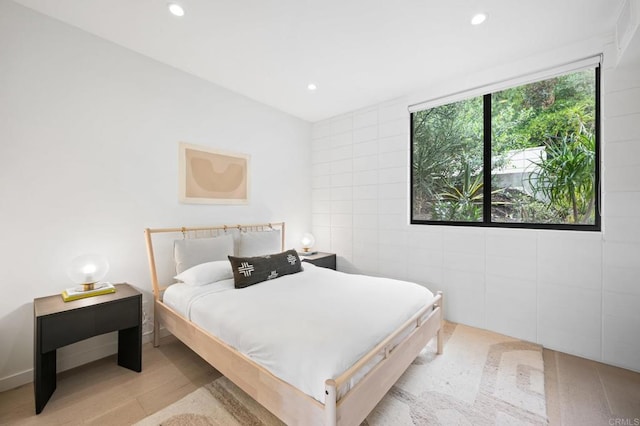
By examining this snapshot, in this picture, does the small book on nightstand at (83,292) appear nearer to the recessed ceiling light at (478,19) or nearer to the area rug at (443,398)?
the area rug at (443,398)

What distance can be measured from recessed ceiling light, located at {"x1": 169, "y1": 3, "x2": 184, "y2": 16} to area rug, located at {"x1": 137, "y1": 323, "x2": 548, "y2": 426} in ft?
9.20

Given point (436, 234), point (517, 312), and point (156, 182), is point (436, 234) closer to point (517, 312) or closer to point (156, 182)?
point (517, 312)

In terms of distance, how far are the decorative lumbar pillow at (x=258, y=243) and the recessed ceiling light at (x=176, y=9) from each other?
2083mm

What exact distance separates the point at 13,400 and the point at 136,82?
266cm

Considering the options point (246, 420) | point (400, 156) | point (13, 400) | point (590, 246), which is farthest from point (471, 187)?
point (13, 400)

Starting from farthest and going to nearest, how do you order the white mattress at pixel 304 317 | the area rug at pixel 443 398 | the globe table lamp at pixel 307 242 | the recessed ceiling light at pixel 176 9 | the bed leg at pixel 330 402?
the globe table lamp at pixel 307 242 → the recessed ceiling light at pixel 176 9 → the area rug at pixel 443 398 → the white mattress at pixel 304 317 → the bed leg at pixel 330 402

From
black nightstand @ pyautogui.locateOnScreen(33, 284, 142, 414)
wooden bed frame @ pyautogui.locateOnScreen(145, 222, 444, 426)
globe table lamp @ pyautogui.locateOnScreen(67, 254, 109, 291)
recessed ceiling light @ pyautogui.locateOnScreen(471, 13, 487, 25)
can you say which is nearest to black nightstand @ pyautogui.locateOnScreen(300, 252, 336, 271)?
wooden bed frame @ pyautogui.locateOnScreen(145, 222, 444, 426)

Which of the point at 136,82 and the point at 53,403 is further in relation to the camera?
the point at 136,82

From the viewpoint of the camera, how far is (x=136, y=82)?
2590 millimetres

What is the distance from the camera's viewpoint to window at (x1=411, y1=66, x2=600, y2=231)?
2504 millimetres

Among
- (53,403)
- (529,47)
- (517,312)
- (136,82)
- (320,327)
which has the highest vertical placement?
(529,47)

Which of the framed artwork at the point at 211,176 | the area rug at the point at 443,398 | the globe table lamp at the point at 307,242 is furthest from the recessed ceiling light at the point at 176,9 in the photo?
the globe table lamp at the point at 307,242

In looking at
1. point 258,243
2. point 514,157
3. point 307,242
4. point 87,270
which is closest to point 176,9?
point 87,270

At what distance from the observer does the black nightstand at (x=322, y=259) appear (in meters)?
3.71
